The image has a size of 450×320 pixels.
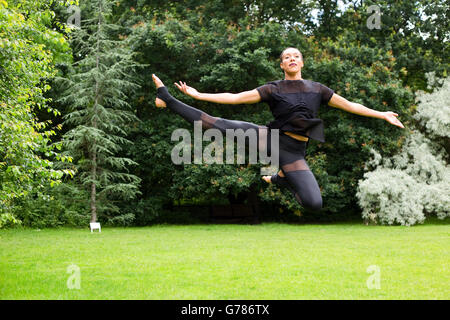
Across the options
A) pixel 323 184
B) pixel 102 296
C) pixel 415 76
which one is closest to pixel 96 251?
pixel 102 296

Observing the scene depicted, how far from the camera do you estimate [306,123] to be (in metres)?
5.25

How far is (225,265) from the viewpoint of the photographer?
898 centimetres

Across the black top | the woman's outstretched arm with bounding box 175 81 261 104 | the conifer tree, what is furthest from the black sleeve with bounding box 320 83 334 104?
the conifer tree

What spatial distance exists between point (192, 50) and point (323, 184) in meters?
7.26

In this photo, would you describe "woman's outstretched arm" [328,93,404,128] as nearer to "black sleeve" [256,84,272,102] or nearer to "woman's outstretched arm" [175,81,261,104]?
"black sleeve" [256,84,272,102]

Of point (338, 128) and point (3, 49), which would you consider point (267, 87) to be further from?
point (338, 128)

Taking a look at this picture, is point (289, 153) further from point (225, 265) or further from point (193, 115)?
point (225, 265)

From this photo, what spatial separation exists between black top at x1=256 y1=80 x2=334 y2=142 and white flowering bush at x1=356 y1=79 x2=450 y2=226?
477 inches

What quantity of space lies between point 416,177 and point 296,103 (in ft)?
45.5

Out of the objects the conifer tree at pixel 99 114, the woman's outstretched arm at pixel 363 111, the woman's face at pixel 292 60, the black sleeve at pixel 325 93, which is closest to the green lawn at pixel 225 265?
the woman's outstretched arm at pixel 363 111

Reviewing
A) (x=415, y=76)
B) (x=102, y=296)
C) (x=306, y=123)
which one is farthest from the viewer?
(x=415, y=76)

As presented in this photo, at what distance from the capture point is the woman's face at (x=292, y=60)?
526 centimetres

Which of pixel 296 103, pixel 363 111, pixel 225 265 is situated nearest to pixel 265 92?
pixel 296 103

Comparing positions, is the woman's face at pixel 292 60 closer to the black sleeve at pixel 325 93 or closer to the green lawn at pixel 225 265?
the black sleeve at pixel 325 93
